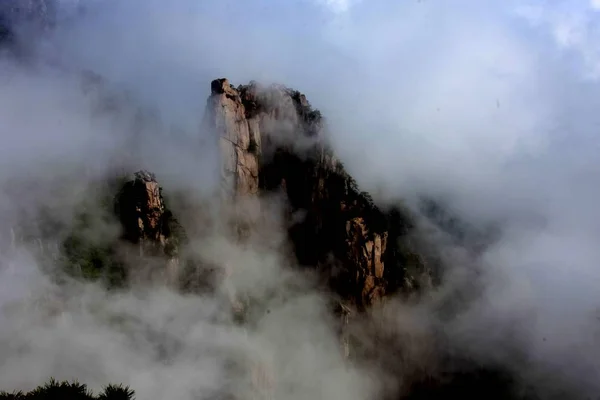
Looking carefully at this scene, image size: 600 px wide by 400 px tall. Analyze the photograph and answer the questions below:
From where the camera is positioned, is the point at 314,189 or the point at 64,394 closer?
the point at 64,394

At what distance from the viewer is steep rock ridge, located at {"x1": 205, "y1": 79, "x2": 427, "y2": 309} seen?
155 metres

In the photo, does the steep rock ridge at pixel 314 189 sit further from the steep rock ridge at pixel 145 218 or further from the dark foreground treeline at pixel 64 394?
the dark foreground treeline at pixel 64 394

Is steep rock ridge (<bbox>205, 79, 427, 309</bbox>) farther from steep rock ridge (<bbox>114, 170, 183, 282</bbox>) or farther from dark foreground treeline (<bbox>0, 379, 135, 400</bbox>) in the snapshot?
dark foreground treeline (<bbox>0, 379, 135, 400</bbox>)

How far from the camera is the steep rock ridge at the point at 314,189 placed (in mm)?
154625

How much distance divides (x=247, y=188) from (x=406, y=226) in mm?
62966

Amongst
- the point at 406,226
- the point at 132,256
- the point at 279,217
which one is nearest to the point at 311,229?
→ the point at 279,217

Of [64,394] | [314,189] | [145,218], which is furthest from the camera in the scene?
[314,189]

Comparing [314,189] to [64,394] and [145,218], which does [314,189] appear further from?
[64,394]

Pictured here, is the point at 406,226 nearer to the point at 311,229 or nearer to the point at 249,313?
the point at 311,229

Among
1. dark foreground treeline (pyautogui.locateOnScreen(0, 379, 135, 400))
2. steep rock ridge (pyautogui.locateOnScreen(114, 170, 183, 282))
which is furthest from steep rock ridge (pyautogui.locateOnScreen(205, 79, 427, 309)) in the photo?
dark foreground treeline (pyautogui.locateOnScreen(0, 379, 135, 400))

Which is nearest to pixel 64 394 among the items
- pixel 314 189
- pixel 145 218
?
pixel 145 218

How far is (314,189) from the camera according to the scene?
162000 mm

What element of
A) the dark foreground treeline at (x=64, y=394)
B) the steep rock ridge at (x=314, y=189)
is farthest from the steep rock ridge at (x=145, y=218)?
the dark foreground treeline at (x=64, y=394)

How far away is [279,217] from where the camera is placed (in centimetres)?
16375
